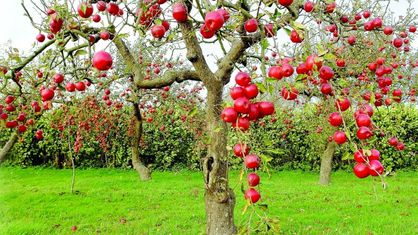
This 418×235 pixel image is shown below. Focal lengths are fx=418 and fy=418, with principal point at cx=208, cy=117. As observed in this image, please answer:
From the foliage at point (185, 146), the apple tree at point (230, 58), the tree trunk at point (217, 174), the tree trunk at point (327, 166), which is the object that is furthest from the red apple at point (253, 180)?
the foliage at point (185, 146)

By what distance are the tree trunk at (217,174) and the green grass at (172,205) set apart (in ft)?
4.15

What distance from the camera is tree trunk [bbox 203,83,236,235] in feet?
13.8

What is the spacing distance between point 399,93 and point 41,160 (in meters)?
12.7

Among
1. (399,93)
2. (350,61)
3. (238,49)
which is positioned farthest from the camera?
(350,61)

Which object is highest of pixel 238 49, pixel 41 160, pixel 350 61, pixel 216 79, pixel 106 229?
pixel 350 61

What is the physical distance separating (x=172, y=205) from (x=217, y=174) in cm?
351

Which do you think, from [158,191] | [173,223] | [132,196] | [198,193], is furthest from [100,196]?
[173,223]

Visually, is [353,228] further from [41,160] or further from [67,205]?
[41,160]

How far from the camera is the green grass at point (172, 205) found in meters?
6.01

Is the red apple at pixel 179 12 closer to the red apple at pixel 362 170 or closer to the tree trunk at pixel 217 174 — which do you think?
the red apple at pixel 362 170

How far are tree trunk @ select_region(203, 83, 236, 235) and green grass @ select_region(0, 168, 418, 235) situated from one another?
4.15 ft

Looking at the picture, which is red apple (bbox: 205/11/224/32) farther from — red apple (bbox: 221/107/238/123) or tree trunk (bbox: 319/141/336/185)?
tree trunk (bbox: 319/141/336/185)

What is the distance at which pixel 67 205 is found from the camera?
752 cm

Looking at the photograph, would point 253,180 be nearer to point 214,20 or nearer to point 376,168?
point 376,168
